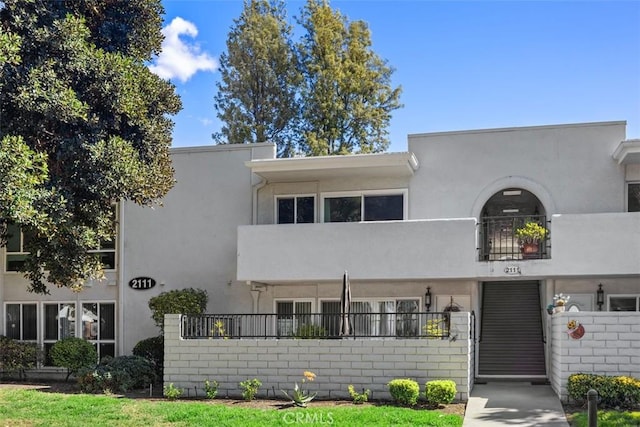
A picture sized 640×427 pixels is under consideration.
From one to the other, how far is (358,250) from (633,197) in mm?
7026

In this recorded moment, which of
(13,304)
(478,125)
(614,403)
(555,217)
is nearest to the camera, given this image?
(614,403)

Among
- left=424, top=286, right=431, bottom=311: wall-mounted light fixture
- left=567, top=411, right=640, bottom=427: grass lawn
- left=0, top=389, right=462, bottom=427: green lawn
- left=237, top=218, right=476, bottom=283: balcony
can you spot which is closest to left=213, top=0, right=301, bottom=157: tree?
left=237, top=218, right=476, bottom=283: balcony

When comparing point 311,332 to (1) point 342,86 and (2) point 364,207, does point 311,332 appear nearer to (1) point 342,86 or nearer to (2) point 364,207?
(2) point 364,207

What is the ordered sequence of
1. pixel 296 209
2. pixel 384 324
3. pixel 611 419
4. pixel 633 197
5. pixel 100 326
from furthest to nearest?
pixel 100 326 → pixel 296 209 → pixel 633 197 → pixel 384 324 → pixel 611 419

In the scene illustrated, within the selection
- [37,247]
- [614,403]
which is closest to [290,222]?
[37,247]

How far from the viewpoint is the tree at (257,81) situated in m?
31.2

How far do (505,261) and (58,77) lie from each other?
1073cm

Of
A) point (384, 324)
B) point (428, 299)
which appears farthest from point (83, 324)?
point (428, 299)

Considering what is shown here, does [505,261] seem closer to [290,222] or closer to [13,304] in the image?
[290,222]

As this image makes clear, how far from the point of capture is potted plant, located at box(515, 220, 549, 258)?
17.1 m

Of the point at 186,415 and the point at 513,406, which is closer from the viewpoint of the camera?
the point at 186,415

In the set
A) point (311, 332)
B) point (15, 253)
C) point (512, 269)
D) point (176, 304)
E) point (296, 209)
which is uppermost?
point (296, 209)

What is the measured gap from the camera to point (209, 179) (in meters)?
20.0

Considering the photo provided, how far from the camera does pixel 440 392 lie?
45.5ft
